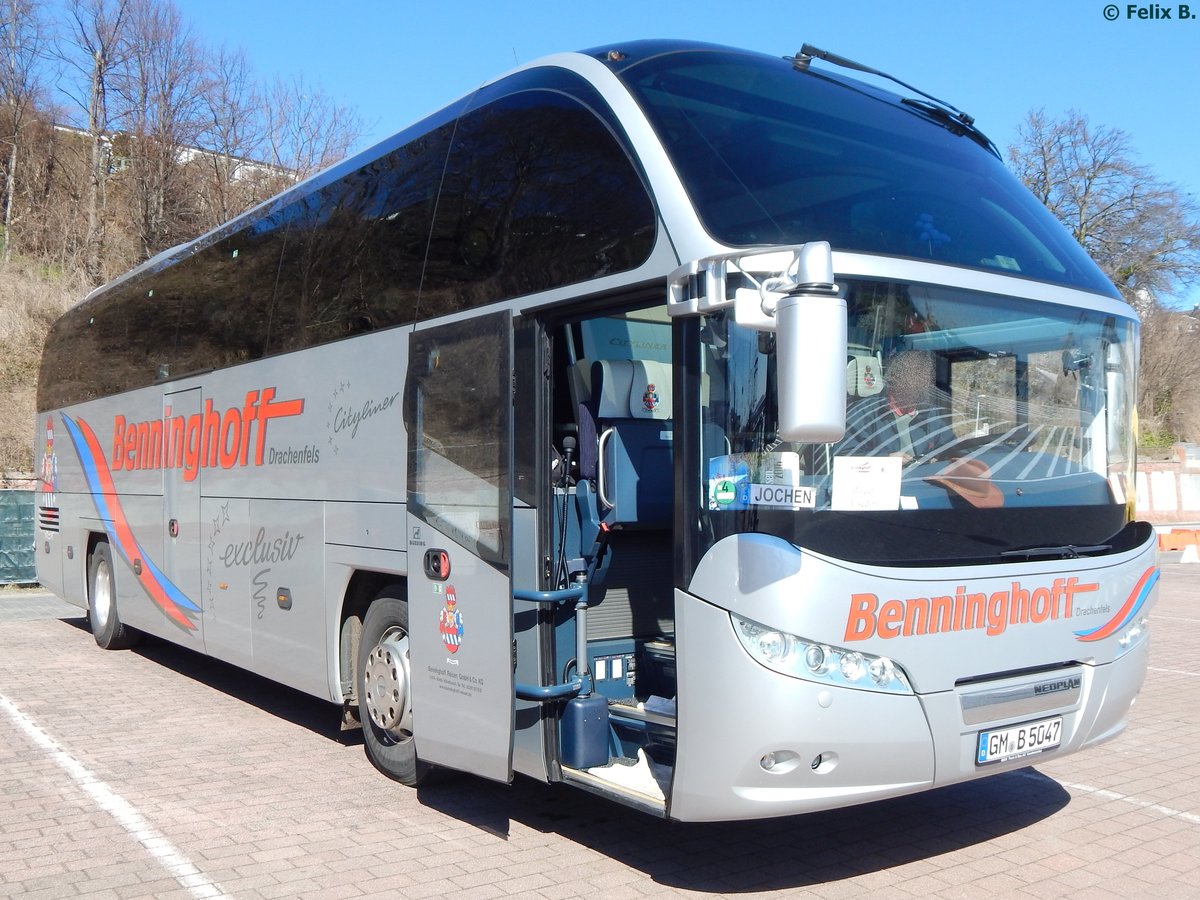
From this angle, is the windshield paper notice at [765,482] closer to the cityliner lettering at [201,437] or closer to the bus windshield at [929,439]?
the bus windshield at [929,439]

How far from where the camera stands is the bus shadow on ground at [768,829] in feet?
17.3

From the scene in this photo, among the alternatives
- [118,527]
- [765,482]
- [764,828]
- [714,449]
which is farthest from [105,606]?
[765,482]

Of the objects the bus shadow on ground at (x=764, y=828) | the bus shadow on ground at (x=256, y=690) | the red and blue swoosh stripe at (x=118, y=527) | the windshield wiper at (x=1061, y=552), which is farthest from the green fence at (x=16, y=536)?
the windshield wiper at (x=1061, y=552)

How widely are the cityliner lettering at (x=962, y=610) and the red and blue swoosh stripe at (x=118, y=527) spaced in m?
6.52

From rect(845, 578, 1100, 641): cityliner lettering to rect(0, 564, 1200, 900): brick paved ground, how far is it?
1216 mm

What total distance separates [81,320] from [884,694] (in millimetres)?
11047

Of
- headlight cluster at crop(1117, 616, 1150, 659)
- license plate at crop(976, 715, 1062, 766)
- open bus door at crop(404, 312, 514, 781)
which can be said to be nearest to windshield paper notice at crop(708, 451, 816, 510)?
open bus door at crop(404, 312, 514, 781)

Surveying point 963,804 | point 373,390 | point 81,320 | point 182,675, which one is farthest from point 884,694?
point 81,320

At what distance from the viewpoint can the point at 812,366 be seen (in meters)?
3.88

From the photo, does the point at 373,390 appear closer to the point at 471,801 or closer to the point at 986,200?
the point at 471,801

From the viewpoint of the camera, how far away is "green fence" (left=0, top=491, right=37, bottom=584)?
1754cm

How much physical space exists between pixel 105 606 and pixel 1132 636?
1024 cm

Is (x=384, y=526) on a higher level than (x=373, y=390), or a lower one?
lower

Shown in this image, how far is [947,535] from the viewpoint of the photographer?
4.76 meters
